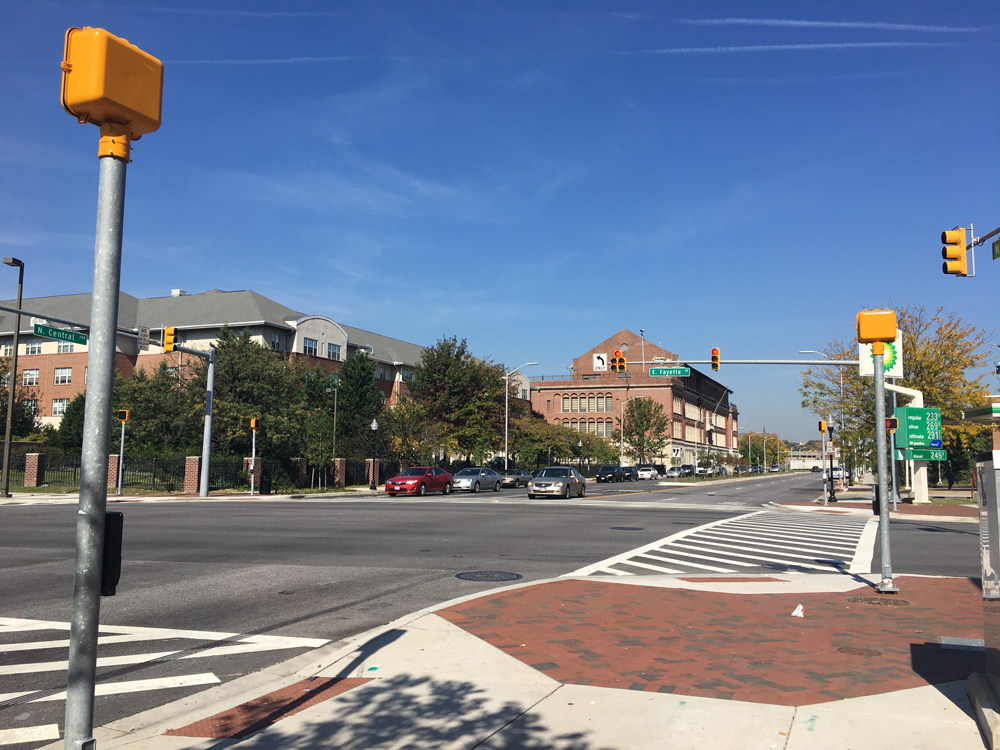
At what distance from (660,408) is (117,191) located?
94.0 metres

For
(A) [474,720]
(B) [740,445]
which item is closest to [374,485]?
(A) [474,720]

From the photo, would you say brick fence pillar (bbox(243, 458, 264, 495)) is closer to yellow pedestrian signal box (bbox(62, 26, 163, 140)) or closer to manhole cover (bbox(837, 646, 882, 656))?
manhole cover (bbox(837, 646, 882, 656))

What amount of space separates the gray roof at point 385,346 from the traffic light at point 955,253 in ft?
207

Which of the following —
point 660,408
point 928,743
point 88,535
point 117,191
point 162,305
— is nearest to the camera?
point 88,535

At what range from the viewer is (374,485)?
152ft

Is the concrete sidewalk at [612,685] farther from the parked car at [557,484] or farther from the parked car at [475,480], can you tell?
the parked car at [475,480]

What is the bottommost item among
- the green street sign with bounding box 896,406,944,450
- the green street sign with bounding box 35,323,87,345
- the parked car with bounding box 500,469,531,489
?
the parked car with bounding box 500,469,531,489

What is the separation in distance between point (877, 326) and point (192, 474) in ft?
118

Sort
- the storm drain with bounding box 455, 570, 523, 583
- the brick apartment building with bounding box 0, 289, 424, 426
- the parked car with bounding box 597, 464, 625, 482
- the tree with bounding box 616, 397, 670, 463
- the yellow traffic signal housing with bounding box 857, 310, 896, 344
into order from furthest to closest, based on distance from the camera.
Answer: the tree with bounding box 616, 397, 670, 463 < the parked car with bounding box 597, 464, 625, 482 < the brick apartment building with bounding box 0, 289, 424, 426 < the storm drain with bounding box 455, 570, 523, 583 < the yellow traffic signal housing with bounding box 857, 310, 896, 344

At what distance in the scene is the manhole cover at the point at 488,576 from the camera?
11.4 metres

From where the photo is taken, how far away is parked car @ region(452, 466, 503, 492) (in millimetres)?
45719

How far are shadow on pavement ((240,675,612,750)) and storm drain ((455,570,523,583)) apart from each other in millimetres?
5554

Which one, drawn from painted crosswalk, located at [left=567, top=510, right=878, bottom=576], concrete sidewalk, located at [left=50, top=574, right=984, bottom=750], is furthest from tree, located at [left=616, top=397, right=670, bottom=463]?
concrete sidewalk, located at [left=50, top=574, right=984, bottom=750]

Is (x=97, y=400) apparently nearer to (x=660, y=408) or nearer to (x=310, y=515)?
(x=310, y=515)
